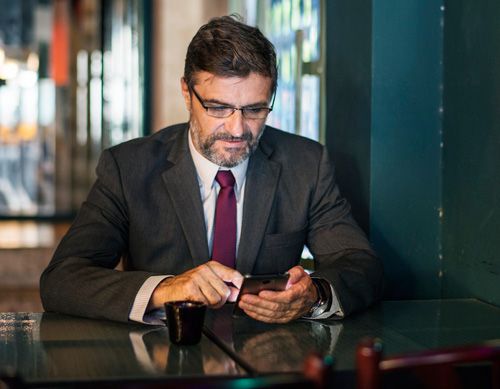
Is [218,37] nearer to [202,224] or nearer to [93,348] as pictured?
[202,224]

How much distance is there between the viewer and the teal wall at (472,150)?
2.47 metres

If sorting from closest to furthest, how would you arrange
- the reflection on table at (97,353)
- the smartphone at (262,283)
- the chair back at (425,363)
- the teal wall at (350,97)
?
the chair back at (425,363) → the reflection on table at (97,353) → the smartphone at (262,283) → the teal wall at (350,97)

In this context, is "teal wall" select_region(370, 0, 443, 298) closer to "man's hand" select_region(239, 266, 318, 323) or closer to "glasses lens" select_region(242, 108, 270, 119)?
"glasses lens" select_region(242, 108, 270, 119)

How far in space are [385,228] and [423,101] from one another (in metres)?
0.45

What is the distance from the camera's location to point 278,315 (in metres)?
2.01

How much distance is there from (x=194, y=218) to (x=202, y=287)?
1.76ft

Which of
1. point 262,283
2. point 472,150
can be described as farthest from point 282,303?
point 472,150

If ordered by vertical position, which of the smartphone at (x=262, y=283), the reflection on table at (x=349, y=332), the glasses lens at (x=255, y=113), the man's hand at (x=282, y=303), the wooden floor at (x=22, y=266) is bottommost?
the wooden floor at (x=22, y=266)

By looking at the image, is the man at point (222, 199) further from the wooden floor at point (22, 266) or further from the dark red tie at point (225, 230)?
the wooden floor at point (22, 266)

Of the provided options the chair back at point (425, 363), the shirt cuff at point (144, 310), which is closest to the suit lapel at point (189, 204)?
the shirt cuff at point (144, 310)

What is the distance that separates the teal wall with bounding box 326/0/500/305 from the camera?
107 inches

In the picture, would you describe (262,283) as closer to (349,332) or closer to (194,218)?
(349,332)

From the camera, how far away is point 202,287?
6.52 feet

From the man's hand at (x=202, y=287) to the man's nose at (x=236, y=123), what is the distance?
0.51 m
